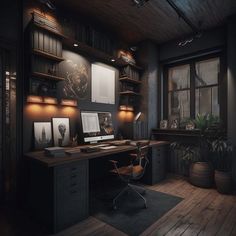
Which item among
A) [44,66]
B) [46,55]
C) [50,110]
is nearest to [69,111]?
[50,110]

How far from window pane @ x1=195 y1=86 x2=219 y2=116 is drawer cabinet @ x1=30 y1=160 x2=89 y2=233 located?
319 centimetres

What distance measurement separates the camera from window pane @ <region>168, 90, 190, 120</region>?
14.6 ft

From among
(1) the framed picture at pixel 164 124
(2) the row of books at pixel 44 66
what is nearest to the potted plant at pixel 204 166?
(1) the framed picture at pixel 164 124

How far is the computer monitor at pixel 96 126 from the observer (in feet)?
10.4

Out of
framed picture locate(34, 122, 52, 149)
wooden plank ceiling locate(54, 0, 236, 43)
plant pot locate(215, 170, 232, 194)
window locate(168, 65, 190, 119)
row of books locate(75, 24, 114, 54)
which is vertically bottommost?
plant pot locate(215, 170, 232, 194)

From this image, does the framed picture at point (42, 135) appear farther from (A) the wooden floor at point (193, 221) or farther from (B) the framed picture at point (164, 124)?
(B) the framed picture at point (164, 124)

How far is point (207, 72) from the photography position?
164 inches

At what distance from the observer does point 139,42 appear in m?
4.55

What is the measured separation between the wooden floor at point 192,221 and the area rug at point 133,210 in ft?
0.27

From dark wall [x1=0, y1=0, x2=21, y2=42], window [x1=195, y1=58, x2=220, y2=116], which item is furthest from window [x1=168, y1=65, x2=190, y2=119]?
dark wall [x1=0, y1=0, x2=21, y2=42]

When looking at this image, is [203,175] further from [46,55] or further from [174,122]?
[46,55]

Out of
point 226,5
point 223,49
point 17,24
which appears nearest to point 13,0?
point 17,24

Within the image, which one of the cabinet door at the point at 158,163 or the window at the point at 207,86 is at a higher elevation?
the window at the point at 207,86

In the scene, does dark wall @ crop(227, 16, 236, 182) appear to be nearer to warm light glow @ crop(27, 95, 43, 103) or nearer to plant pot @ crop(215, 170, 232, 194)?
plant pot @ crop(215, 170, 232, 194)
